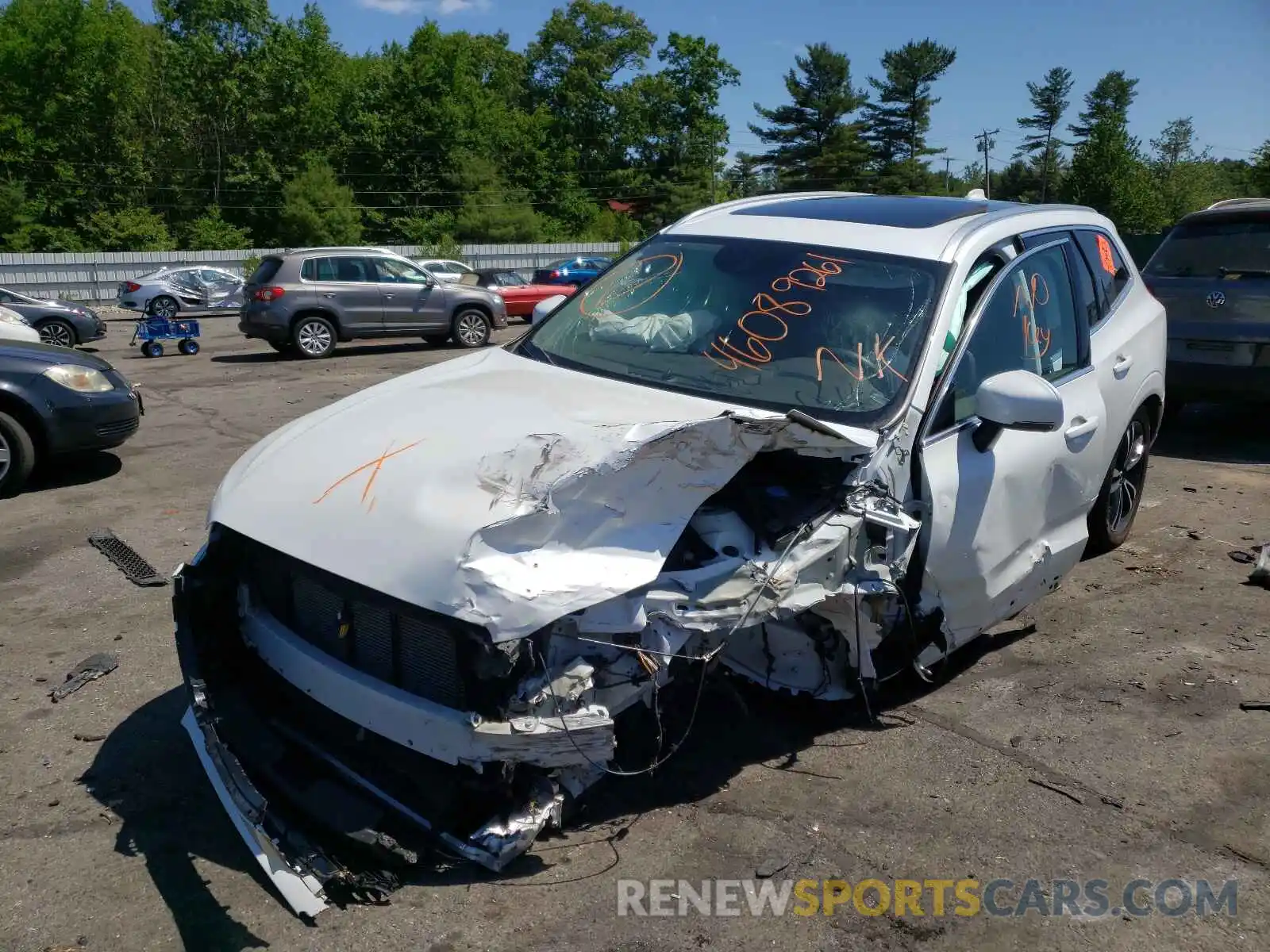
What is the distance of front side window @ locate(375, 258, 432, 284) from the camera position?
1745 cm

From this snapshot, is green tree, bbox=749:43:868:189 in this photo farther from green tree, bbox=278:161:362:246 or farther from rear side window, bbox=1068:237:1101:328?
rear side window, bbox=1068:237:1101:328

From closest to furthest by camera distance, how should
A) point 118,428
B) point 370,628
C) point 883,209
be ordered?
1. point 370,628
2. point 883,209
3. point 118,428

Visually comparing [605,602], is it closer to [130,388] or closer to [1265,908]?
[1265,908]

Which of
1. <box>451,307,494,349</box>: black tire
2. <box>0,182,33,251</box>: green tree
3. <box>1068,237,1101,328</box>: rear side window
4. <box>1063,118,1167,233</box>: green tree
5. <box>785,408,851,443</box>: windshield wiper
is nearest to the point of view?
<box>785,408,851,443</box>: windshield wiper

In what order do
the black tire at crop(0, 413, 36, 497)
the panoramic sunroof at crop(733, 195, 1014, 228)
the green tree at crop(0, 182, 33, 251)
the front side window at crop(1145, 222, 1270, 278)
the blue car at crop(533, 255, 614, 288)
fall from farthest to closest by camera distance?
the green tree at crop(0, 182, 33, 251)
the blue car at crop(533, 255, 614, 288)
the front side window at crop(1145, 222, 1270, 278)
the black tire at crop(0, 413, 36, 497)
the panoramic sunroof at crop(733, 195, 1014, 228)

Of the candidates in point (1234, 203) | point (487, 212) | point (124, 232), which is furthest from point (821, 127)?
point (1234, 203)

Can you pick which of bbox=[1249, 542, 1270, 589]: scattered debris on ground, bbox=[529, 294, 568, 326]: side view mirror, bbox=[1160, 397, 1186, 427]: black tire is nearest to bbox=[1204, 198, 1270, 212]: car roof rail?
bbox=[1160, 397, 1186, 427]: black tire

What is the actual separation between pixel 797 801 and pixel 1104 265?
3625 millimetres

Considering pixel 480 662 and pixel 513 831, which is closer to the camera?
pixel 480 662

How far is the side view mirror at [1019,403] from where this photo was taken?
3660 millimetres

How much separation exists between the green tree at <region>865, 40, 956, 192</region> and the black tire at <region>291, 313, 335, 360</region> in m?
58.4

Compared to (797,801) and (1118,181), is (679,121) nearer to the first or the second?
(1118,181)

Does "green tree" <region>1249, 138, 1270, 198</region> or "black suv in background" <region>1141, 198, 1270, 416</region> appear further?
"green tree" <region>1249, 138, 1270, 198</region>

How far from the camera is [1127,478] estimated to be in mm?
5859
